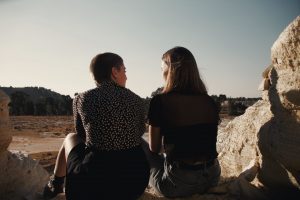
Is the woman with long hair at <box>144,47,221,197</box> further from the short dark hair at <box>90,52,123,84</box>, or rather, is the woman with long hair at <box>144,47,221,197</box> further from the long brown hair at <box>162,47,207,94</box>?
the short dark hair at <box>90,52,123,84</box>

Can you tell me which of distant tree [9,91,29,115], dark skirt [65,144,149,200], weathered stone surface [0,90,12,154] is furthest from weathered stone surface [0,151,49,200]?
distant tree [9,91,29,115]

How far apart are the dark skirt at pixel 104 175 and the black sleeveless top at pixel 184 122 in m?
0.35

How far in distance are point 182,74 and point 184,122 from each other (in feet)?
1.46

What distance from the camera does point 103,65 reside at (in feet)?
10.1

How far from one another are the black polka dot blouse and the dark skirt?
82 mm

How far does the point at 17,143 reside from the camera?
15.2m

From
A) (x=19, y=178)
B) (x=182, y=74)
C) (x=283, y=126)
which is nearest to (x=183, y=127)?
(x=182, y=74)

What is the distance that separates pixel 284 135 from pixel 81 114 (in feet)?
5.97

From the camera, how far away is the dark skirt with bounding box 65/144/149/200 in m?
2.82

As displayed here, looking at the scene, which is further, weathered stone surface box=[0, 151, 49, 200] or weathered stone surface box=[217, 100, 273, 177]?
weathered stone surface box=[217, 100, 273, 177]

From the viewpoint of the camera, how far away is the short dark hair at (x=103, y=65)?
306 centimetres

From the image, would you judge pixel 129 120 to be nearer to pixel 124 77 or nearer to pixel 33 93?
pixel 124 77

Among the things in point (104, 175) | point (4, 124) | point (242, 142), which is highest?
point (4, 124)

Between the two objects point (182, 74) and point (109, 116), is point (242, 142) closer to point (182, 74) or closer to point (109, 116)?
point (182, 74)
